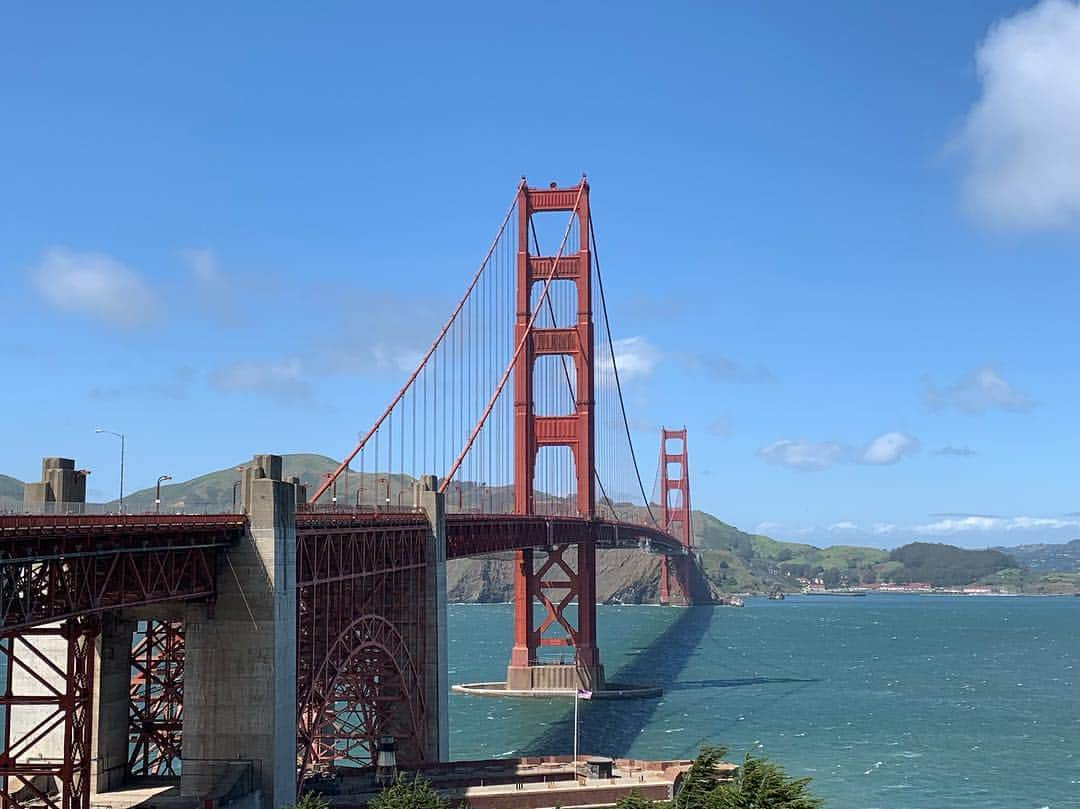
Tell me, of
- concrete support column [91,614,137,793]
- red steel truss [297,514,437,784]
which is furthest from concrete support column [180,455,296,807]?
red steel truss [297,514,437,784]

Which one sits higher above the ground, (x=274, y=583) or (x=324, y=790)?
(x=274, y=583)

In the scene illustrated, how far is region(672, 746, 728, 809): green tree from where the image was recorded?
3278 cm

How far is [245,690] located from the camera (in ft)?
118

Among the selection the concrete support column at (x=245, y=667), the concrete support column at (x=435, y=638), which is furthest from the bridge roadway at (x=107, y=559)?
the concrete support column at (x=435, y=638)

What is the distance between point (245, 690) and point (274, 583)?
3.20 metres

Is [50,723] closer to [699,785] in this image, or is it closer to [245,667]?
[245,667]

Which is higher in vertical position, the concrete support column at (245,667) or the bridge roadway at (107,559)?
the bridge roadway at (107,559)

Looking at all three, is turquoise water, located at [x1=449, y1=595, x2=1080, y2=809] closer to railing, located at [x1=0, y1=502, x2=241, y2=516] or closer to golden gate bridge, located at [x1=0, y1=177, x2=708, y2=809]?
golden gate bridge, located at [x1=0, y1=177, x2=708, y2=809]

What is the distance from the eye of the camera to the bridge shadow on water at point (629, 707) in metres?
70.2

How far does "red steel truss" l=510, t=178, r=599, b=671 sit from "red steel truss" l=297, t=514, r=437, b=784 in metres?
36.1

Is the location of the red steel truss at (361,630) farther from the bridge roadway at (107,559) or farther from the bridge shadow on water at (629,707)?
the bridge shadow on water at (629,707)

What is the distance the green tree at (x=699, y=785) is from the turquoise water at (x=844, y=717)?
989 inches

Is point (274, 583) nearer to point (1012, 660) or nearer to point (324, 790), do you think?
point (324, 790)

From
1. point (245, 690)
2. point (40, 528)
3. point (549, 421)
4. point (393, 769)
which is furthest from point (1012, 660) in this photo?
point (40, 528)
